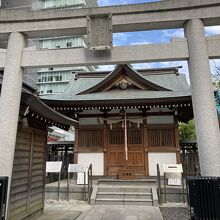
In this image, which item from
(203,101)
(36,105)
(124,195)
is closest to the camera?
(203,101)

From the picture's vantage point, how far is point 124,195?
9.30 m

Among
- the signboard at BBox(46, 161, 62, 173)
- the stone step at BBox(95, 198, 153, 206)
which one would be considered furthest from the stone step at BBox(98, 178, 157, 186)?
the signboard at BBox(46, 161, 62, 173)

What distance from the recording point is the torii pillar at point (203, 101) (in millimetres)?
4402

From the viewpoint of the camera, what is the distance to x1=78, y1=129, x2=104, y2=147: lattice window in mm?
12031

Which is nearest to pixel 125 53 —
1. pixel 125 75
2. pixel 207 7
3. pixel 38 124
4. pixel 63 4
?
pixel 207 7

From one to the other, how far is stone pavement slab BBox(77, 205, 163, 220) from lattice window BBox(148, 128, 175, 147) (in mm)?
3955

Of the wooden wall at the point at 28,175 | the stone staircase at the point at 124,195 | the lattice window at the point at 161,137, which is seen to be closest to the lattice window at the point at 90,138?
the stone staircase at the point at 124,195

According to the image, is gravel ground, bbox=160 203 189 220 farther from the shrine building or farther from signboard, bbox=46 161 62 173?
signboard, bbox=46 161 62 173

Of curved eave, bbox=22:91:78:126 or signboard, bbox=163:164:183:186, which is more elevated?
curved eave, bbox=22:91:78:126

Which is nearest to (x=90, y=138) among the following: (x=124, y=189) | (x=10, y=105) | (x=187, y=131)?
(x=124, y=189)

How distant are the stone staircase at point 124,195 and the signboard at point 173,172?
835mm

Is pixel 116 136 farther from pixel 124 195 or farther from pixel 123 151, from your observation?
pixel 124 195

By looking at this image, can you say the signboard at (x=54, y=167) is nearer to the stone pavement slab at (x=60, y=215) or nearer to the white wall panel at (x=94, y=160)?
the white wall panel at (x=94, y=160)

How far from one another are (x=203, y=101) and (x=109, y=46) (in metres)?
2.19
